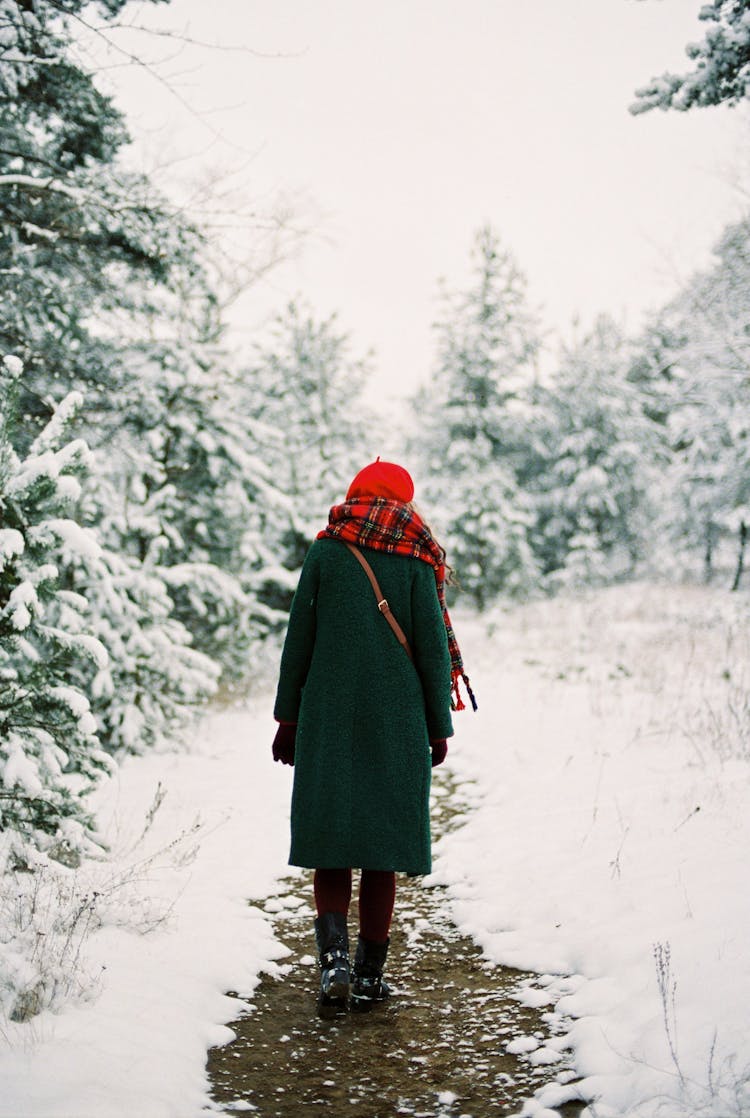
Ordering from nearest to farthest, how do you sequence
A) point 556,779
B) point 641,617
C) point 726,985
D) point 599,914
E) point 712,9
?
point 726,985
point 599,914
point 712,9
point 556,779
point 641,617

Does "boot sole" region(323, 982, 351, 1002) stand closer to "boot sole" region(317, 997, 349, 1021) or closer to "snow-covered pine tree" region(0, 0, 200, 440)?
"boot sole" region(317, 997, 349, 1021)

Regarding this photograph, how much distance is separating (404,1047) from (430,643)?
1.54m

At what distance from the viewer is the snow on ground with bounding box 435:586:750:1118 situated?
264cm

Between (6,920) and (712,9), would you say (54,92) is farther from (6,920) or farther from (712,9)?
(6,920)

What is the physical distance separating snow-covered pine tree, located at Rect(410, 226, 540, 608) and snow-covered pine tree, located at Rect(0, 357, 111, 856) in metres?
16.5

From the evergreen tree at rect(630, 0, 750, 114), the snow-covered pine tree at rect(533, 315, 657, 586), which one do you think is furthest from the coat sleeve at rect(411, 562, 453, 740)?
the snow-covered pine tree at rect(533, 315, 657, 586)

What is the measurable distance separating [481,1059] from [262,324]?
29.9ft

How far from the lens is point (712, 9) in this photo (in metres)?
4.98

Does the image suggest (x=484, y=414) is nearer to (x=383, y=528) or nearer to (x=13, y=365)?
(x=13, y=365)

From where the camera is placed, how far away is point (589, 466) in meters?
25.0

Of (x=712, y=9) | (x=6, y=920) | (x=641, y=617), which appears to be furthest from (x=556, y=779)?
(x=641, y=617)

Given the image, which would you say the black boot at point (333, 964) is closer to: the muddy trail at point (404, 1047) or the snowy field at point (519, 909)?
the muddy trail at point (404, 1047)

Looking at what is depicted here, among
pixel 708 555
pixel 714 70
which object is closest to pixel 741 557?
pixel 708 555

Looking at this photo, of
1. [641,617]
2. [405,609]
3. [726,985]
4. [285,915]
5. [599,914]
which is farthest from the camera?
[641,617]
